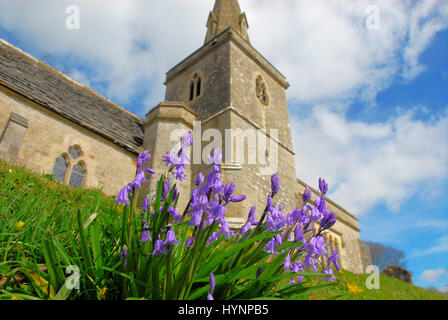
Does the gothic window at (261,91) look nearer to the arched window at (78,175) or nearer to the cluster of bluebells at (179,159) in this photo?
the arched window at (78,175)

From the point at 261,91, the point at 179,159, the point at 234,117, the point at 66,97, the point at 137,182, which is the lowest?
the point at 137,182

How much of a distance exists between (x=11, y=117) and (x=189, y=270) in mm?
10781

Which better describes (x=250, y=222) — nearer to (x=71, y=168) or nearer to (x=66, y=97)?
(x=71, y=168)

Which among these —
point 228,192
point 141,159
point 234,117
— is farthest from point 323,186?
point 234,117

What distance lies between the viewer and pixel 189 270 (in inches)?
54.4

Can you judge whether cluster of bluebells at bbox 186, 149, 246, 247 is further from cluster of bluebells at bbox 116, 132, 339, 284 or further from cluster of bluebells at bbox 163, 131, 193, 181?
cluster of bluebells at bbox 163, 131, 193, 181

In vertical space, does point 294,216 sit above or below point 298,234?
above

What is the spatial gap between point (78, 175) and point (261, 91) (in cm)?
1065

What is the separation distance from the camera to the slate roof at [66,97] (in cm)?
1048

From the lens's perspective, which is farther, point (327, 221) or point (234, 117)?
point (234, 117)

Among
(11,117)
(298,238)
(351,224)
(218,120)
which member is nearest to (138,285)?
(298,238)

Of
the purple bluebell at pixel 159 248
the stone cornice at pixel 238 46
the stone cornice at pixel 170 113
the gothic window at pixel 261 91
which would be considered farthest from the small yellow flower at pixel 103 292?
the stone cornice at pixel 238 46

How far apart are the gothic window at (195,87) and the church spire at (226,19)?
4513mm

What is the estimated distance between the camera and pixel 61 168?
10.8 m
